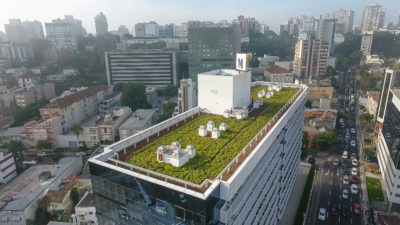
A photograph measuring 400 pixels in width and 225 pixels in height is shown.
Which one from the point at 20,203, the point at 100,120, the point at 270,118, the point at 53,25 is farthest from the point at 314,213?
the point at 53,25

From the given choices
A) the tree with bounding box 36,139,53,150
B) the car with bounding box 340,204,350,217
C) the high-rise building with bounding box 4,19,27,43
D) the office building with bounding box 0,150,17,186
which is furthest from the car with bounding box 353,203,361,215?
the high-rise building with bounding box 4,19,27,43

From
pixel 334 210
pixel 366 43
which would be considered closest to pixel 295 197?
pixel 334 210

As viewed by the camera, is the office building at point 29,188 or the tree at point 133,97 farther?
the tree at point 133,97

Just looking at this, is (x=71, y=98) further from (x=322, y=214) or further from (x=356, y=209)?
(x=356, y=209)

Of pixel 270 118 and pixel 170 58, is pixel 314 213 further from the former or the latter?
pixel 170 58

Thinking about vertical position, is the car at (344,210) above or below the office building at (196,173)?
below

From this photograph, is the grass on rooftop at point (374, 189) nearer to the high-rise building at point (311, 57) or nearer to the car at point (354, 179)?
the car at point (354, 179)

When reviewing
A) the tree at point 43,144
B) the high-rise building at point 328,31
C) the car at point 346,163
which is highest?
the high-rise building at point 328,31

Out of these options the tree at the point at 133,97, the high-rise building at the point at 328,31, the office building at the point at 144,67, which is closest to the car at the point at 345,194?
the tree at the point at 133,97
